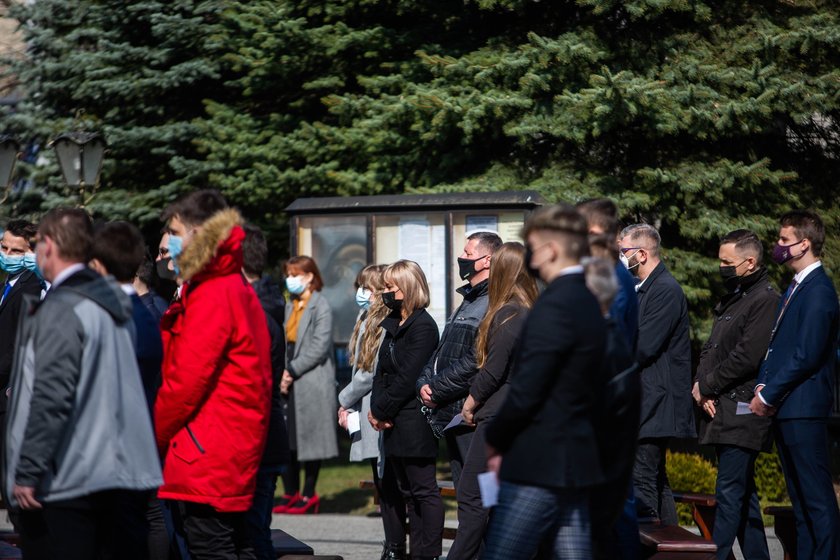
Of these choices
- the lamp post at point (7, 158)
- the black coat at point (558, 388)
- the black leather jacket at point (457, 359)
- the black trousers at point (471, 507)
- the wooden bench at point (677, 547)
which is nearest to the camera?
the black coat at point (558, 388)

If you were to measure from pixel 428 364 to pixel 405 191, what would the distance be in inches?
263

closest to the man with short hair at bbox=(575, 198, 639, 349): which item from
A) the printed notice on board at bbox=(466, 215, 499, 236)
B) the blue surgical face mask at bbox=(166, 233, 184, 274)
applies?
the blue surgical face mask at bbox=(166, 233, 184, 274)

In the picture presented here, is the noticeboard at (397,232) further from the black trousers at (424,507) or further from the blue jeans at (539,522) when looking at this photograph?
the blue jeans at (539,522)

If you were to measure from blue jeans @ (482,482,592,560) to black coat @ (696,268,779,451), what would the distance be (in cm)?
312

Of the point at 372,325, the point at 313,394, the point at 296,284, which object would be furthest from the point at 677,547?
the point at 313,394

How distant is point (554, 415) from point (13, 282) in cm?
514

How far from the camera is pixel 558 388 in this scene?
427 centimetres

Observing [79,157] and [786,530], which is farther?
[79,157]

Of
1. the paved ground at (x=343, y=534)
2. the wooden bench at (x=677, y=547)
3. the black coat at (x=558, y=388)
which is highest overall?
the black coat at (x=558, y=388)

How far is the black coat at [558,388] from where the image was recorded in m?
4.23

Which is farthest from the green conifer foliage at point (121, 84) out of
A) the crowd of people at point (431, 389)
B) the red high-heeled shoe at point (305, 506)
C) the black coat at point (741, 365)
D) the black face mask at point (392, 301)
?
the black coat at point (741, 365)

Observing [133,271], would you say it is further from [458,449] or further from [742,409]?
[742,409]

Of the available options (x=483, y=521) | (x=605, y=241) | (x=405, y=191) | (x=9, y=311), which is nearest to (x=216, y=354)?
(x=605, y=241)

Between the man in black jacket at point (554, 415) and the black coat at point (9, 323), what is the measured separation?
176 inches
